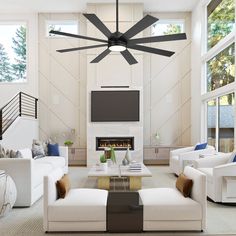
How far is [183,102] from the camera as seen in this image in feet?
33.0

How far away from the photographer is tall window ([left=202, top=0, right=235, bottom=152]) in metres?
7.01

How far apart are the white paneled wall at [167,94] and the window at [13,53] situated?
4178mm

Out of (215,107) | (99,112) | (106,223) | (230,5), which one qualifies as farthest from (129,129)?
(106,223)

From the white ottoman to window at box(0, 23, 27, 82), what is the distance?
6532 millimetres

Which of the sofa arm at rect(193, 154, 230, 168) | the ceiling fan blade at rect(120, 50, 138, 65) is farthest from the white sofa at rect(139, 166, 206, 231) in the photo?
the ceiling fan blade at rect(120, 50, 138, 65)

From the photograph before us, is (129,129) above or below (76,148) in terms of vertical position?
above

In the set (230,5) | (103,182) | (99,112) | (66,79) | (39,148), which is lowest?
(103,182)

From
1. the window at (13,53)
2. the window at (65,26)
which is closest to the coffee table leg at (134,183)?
the window at (13,53)

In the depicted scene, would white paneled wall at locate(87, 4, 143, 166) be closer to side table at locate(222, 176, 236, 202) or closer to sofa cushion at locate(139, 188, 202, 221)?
side table at locate(222, 176, 236, 202)

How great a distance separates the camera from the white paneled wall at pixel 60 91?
32.8 ft

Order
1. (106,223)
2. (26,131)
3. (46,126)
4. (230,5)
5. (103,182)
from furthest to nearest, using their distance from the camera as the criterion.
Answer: (46,126), (26,131), (230,5), (103,182), (106,223)

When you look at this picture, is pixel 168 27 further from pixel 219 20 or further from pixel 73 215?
pixel 73 215

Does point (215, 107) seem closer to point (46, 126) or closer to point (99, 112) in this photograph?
point (99, 112)

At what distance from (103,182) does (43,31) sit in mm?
6344
